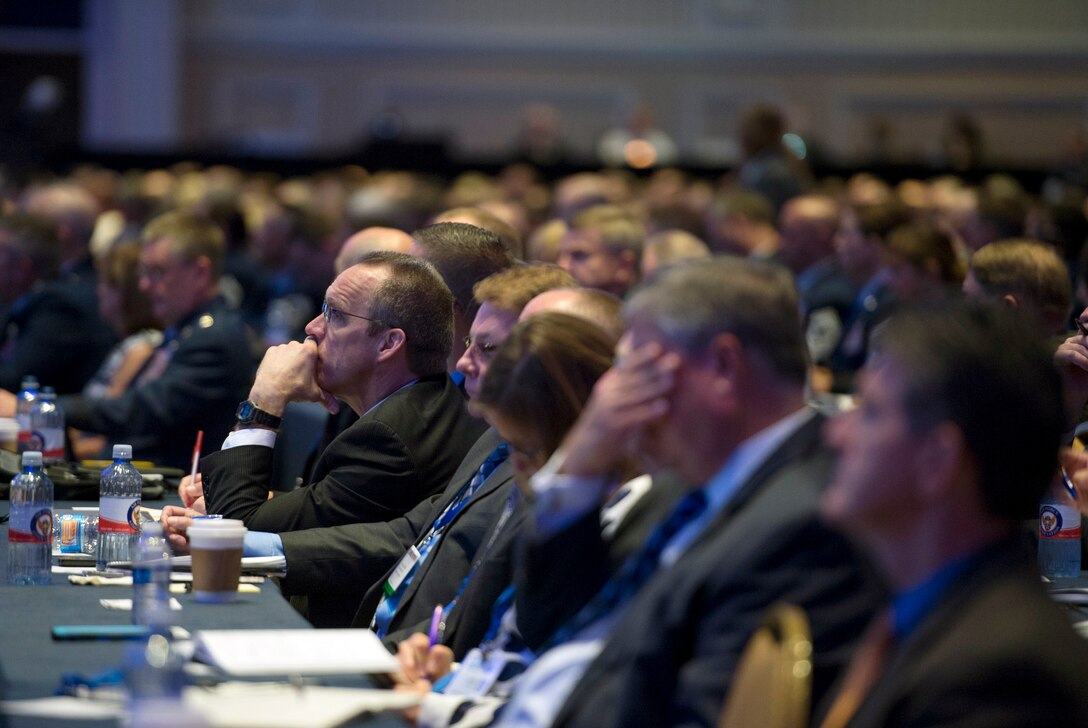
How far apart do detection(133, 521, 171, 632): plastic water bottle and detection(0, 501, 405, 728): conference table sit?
0.05 metres

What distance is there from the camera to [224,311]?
5.86 metres

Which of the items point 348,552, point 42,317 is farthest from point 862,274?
point 348,552

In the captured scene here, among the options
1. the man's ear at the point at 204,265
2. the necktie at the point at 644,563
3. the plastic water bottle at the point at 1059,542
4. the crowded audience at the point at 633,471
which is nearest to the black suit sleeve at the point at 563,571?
the crowded audience at the point at 633,471

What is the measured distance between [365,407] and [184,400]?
6.25ft

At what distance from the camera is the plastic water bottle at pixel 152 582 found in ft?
7.98

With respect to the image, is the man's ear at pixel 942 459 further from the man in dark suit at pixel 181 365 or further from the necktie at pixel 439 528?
the man in dark suit at pixel 181 365

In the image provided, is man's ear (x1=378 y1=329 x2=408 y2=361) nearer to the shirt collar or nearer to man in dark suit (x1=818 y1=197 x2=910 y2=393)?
the shirt collar

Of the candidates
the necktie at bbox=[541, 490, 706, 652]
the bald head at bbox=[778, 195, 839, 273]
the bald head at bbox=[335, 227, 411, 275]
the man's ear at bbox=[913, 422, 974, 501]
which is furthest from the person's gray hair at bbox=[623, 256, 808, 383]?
the bald head at bbox=[778, 195, 839, 273]

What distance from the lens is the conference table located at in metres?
2.28

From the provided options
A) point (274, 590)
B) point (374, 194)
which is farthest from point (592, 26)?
point (274, 590)

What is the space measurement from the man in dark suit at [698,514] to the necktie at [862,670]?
3cm

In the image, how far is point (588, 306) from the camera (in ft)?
9.91

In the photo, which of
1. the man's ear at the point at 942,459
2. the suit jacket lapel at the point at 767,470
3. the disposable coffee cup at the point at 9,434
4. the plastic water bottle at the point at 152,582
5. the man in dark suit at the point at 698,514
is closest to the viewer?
the man's ear at the point at 942,459

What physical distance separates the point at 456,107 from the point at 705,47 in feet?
9.49
